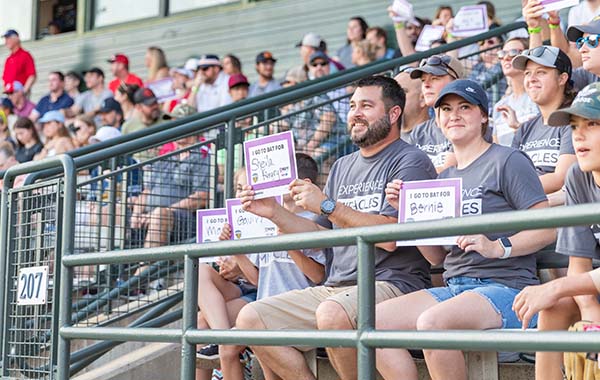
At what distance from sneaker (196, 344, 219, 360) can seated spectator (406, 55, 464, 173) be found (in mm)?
1838

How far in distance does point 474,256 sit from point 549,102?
1471 millimetres

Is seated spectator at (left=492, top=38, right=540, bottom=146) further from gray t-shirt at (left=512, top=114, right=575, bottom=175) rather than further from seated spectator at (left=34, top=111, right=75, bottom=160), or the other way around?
seated spectator at (left=34, top=111, right=75, bottom=160)

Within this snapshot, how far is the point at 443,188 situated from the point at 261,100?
405 centimetres

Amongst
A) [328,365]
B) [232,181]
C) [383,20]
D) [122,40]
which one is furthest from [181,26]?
[328,365]

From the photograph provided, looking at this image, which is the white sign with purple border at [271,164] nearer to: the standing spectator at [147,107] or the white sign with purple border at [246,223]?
the white sign with purple border at [246,223]

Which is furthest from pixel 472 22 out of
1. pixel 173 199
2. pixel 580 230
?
pixel 580 230

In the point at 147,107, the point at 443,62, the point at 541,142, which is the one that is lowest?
the point at 541,142

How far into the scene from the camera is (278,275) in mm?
6258

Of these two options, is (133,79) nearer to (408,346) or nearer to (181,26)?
(181,26)

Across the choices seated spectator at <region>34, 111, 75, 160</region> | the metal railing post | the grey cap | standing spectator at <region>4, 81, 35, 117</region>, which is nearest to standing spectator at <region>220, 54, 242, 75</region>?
seated spectator at <region>34, 111, 75, 160</region>

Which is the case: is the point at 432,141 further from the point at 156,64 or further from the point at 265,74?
the point at 156,64

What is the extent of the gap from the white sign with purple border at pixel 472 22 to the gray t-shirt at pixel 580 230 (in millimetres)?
5019

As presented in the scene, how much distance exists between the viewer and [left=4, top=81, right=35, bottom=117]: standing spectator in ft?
49.9

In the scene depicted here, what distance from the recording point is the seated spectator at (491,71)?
30.0ft
